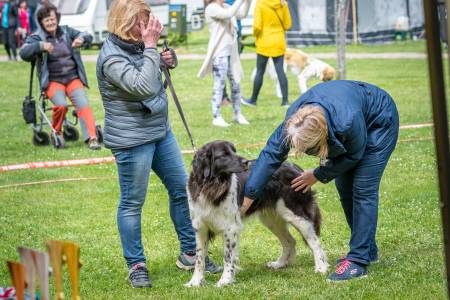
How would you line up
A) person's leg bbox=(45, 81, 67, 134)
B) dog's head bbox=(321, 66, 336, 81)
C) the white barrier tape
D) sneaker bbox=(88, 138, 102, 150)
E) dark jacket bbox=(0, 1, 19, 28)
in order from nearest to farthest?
1. the white barrier tape
2. person's leg bbox=(45, 81, 67, 134)
3. sneaker bbox=(88, 138, 102, 150)
4. dog's head bbox=(321, 66, 336, 81)
5. dark jacket bbox=(0, 1, 19, 28)

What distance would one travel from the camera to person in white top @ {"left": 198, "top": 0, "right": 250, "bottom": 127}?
13.8m

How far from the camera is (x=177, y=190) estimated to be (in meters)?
6.30

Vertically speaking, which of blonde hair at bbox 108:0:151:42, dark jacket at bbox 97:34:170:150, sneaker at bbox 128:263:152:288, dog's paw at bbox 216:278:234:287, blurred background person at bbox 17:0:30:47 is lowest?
dog's paw at bbox 216:278:234:287

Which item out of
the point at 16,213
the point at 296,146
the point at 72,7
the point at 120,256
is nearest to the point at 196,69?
the point at 72,7

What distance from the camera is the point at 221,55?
1380 centimetres

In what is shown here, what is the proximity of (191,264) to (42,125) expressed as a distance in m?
6.96

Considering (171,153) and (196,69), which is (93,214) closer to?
(171,153)

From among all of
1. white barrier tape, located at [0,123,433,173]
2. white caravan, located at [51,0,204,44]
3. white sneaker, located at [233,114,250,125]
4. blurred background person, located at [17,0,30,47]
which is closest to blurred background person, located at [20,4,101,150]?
white barrier tape, located at [0,123,433,173]

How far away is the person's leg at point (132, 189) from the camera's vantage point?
19.5ft

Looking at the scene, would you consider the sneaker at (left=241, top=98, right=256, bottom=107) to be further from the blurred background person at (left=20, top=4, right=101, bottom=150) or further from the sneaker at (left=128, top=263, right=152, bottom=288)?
the sneaker at (left=128, top=263, right=152, bottom=288)

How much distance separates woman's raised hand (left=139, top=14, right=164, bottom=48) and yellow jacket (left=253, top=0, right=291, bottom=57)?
395 inches

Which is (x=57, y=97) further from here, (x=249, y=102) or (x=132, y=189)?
(x=132, y=189)

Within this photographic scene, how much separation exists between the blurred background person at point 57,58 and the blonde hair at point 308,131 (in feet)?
21.7

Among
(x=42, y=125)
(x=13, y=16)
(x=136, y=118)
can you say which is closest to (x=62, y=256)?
(x=136, y=118)
